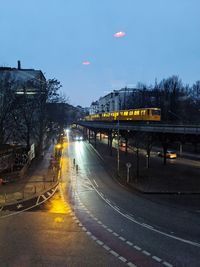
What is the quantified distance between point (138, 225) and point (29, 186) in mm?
17460

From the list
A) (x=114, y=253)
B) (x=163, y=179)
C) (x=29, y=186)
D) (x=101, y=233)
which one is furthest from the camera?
(x=163, y=179)

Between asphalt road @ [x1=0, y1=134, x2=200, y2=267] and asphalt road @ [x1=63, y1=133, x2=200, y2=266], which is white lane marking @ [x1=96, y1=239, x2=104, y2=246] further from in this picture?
asphalt road @ [x1=63, y1=133, x2=200, y2=266]

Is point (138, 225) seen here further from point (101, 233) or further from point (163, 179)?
point (163, 179)

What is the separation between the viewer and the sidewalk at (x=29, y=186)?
3112cm

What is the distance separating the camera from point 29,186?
37.1m

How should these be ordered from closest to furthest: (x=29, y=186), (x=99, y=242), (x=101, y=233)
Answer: (x=99, y=242) → (x=101, y=233) → (x=29, y=186)

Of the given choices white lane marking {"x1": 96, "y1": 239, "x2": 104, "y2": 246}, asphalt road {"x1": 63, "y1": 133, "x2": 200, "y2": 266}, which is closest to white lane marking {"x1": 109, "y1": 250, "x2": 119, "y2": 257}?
asphalt road {"x1": 63, "y1": 133, "x2": 200, "y2": 266}

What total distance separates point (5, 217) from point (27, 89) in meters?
46.0

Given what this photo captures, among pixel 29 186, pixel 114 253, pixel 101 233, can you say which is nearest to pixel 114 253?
pixel 114 253

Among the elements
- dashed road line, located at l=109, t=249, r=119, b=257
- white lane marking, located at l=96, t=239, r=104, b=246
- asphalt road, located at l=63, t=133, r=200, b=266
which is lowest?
asphalt road, located at l=63, t=133, r=200, b=266

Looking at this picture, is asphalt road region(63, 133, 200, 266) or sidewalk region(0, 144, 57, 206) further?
sidewalk region(0, 144, 57, 206)

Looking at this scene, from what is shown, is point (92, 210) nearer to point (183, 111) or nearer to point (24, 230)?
point (24, 230)

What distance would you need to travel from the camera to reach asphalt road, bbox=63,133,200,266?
53.2 feet

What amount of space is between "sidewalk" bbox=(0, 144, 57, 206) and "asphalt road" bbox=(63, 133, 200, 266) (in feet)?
9.24
